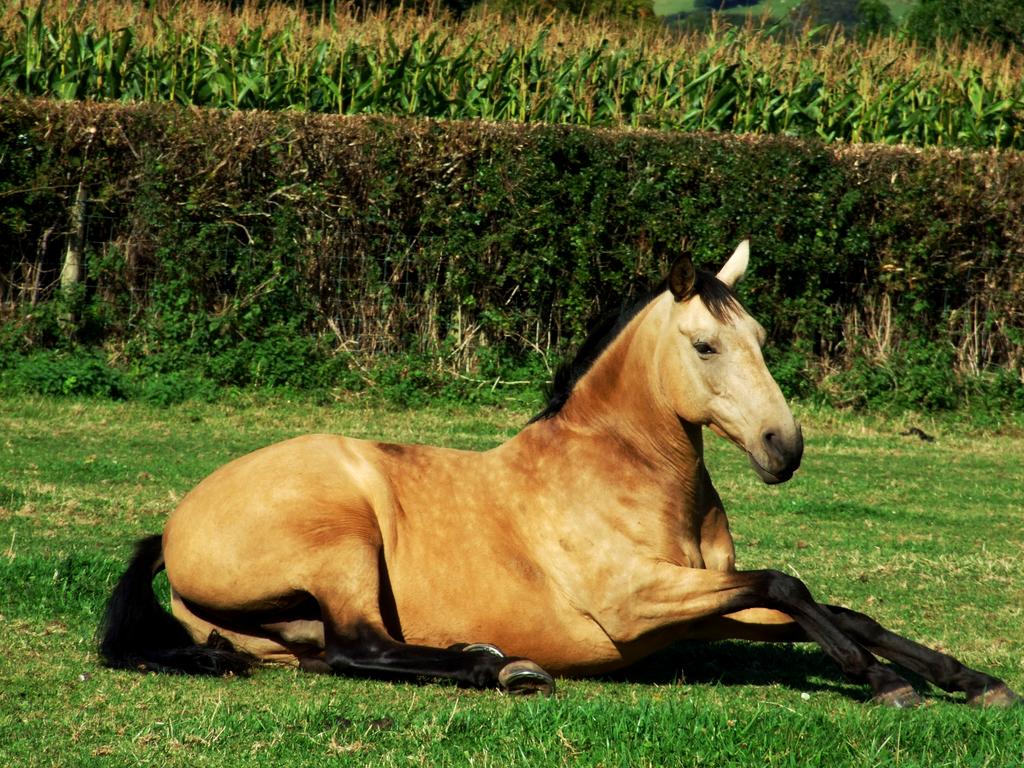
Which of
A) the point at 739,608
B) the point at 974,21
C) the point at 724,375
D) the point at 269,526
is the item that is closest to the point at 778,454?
the point at 724,375

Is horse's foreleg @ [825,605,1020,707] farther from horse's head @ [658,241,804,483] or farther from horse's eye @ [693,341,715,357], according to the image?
horse's eye @ [693,341,715,357]

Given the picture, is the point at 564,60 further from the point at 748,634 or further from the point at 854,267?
the point at 748,634

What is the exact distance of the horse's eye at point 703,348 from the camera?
17.4 ft

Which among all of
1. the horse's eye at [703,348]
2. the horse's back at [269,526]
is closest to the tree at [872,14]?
the horse's eye at [703,348]

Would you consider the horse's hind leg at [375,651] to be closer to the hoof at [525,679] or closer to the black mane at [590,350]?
the hoof at [525,679]

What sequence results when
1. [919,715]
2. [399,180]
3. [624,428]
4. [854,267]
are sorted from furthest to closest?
1. [854,267]
2. [399,180]
3. [624,428]
4. [919,715]

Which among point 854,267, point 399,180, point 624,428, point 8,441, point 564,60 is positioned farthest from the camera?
point 564,60

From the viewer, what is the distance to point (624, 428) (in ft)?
18.6

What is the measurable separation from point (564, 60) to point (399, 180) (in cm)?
372

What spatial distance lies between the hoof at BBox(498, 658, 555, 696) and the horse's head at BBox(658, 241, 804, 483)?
1.21 m

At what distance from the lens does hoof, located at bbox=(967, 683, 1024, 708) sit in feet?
16.8

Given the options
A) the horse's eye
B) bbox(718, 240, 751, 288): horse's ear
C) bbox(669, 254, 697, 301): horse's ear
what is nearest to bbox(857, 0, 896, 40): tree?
bbox(718, 240, 751, 288): horse's ear

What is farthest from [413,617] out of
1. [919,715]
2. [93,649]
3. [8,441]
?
[8,441]

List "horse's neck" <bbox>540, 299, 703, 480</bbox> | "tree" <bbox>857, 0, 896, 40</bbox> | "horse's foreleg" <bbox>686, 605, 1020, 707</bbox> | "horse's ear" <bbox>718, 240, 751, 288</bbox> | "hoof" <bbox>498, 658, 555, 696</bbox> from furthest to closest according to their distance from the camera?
"tree" <bbox>857, 0, 896, 40</bbox>
"horse's ear" <bbox>718, 240, 751, 288</bbox>
"horse's neck" <bbox>540, 299, 703, 480</bbox>
"horse's foreleg" <bbox>686, 605, 1020, 707</bbox>
"hoof" <bbox>498, 658, 555, 696</bbox>
